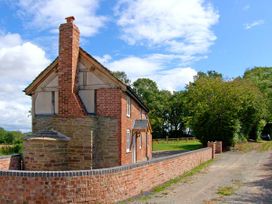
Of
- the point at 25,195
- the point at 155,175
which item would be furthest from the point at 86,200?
the point at 155,175

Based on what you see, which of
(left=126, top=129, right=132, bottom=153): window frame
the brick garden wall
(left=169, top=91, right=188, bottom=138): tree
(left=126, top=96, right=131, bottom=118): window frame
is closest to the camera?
the brick garden wall

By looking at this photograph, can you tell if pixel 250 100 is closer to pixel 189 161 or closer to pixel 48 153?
pixel 189 161

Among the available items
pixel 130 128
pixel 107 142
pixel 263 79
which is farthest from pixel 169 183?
pixel 263 79

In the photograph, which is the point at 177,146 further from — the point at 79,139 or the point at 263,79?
the point at 79,139

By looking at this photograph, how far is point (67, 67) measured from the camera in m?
19.9

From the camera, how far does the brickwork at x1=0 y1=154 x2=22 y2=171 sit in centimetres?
1752

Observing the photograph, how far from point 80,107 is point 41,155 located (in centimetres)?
385

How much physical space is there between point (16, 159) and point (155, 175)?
785 centimetres

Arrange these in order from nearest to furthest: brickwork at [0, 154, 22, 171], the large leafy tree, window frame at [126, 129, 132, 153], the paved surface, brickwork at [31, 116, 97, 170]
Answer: the paved surface < brickwork at [0, 154, 22, 171] < brickwork at [31, 116, 97, 170] < window frame at [126, 129, 132, 153] < the large leafy tree

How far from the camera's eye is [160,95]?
285ft

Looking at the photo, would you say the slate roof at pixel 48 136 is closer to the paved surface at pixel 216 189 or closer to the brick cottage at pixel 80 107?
the brick cottage at pixel 80 107

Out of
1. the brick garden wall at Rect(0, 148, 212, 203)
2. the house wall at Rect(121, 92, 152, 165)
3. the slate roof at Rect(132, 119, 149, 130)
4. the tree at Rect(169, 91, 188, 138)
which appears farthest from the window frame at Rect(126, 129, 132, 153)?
the tree at Rect(169, 91, 188, 138)

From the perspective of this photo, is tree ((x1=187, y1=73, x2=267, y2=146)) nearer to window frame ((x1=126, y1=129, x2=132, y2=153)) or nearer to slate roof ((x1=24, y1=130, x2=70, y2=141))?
window frame ((x1=126, y1=129, x2=132, y2=153))

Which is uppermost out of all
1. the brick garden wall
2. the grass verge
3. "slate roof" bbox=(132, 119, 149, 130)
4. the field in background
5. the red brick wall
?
the red brick wall
